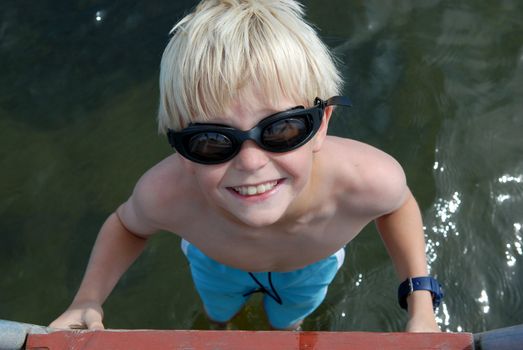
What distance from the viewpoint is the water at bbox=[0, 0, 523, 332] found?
12.3ft

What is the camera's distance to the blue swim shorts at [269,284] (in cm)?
290

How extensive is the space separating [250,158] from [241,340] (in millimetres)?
552

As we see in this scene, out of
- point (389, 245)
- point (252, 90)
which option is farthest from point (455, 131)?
point (252, 90)

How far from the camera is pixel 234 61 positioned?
1874mm

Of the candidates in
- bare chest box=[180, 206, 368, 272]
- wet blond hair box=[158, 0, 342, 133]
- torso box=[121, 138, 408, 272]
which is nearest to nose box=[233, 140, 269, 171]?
wet blond hair box=[158, 0, 342, 133]

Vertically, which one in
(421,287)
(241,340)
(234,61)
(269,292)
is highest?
(234,61)

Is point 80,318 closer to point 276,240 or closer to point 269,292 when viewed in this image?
point 276,240

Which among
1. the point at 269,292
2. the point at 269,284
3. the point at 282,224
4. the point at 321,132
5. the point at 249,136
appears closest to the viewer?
the point at 249,136

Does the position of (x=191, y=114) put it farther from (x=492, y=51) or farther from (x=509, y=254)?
(x=492, y=51)

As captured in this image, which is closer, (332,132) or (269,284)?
(269,284)

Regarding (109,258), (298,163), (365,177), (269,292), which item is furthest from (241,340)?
(269,292)

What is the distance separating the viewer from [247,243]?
2.57 metres

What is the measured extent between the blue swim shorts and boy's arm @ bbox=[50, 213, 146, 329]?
34 centimetres

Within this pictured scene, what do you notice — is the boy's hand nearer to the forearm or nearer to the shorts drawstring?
the forearm
